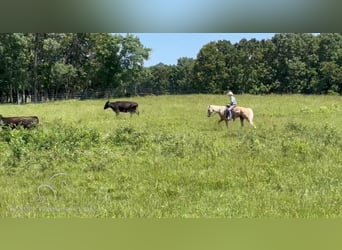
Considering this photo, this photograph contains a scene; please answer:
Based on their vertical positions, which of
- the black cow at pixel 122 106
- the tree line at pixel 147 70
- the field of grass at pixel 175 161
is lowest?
the field of grass at pixel 175 161

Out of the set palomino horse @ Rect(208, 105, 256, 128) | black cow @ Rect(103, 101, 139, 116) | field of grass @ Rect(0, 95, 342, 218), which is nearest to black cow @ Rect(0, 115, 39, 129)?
field of grass @ Rect(0, 95, 342, 218)

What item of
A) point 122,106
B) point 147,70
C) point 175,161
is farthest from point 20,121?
point 175,161

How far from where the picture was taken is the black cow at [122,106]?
1860 millimetres

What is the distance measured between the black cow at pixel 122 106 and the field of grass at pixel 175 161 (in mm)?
27

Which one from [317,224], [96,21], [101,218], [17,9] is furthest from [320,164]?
[17,9]

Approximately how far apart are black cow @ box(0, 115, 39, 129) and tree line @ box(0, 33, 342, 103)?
9 cm

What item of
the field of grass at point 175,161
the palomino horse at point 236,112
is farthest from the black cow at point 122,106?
the palomino horse at point 236,112

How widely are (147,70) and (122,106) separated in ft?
0.62

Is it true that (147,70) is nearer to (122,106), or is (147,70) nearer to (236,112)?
(122,106)

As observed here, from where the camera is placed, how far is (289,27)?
149 centimetres

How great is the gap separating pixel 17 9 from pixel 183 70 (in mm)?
680

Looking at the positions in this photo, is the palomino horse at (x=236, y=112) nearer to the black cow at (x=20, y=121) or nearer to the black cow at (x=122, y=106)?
the black cow at (x=122, y=106)

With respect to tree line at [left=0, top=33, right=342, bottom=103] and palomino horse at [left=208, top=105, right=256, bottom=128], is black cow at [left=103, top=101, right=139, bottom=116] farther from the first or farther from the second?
palomino horse at [left=208, top=105, right=256, bottom=128]

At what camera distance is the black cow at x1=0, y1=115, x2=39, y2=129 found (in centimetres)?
191
